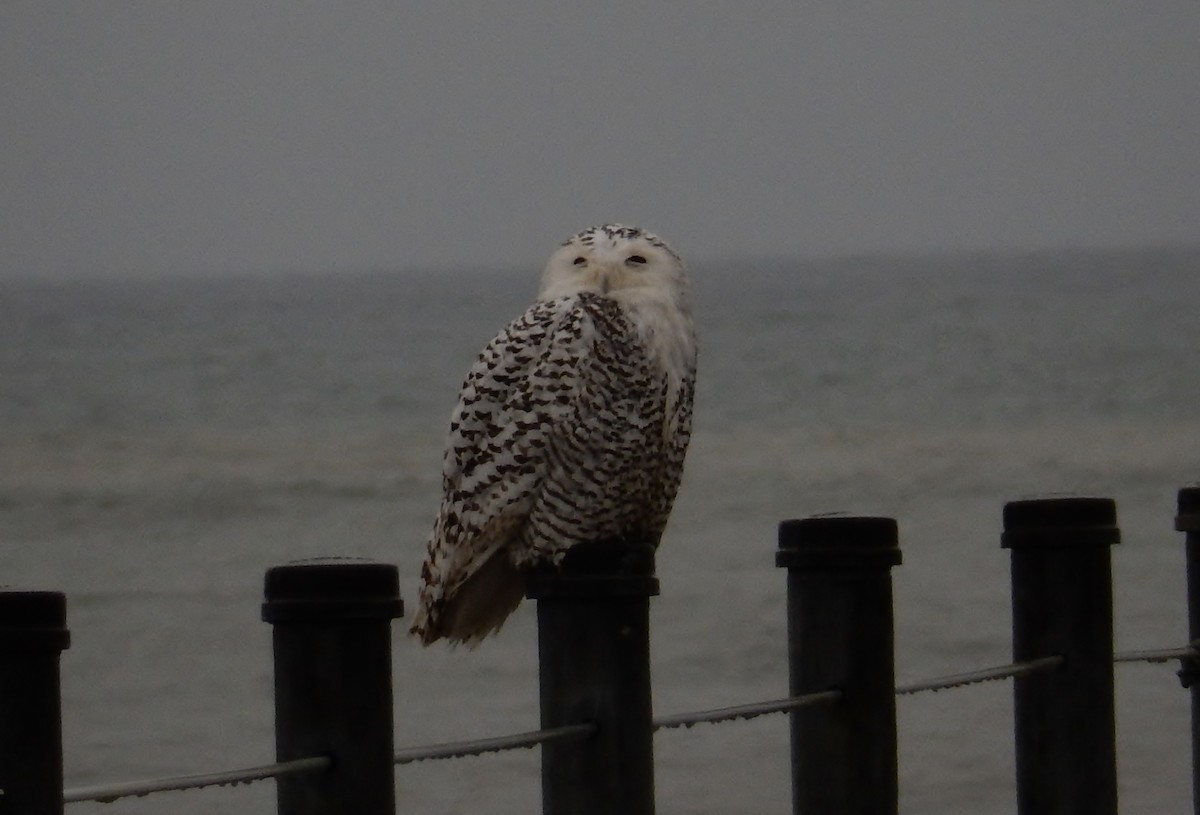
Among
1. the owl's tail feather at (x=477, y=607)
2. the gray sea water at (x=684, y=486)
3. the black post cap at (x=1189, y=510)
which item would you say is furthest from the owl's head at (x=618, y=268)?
the gray sea water at (x=684, y=486)

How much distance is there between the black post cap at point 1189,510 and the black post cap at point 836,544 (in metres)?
0.95

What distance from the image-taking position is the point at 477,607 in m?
3.19

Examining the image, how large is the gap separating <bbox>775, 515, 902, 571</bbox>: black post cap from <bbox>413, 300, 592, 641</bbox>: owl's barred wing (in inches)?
38.4

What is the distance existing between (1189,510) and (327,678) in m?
1.84

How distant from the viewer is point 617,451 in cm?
317

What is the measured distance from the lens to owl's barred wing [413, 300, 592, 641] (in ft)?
10.2

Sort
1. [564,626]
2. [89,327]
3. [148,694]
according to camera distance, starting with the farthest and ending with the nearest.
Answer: [89,327]
[148,694]
[564,626]

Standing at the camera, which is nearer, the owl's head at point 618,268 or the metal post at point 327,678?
the metal post at point 327,678

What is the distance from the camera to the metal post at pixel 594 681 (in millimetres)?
1824

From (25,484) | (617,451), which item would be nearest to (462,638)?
(617,451)

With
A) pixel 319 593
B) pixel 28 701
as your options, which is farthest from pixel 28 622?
pixel 319 593

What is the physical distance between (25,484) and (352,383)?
1128 cm

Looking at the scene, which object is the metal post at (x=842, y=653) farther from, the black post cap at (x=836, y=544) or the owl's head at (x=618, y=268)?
the owl's head at (x=618, y=268)

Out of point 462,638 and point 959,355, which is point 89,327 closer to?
point 959,355
